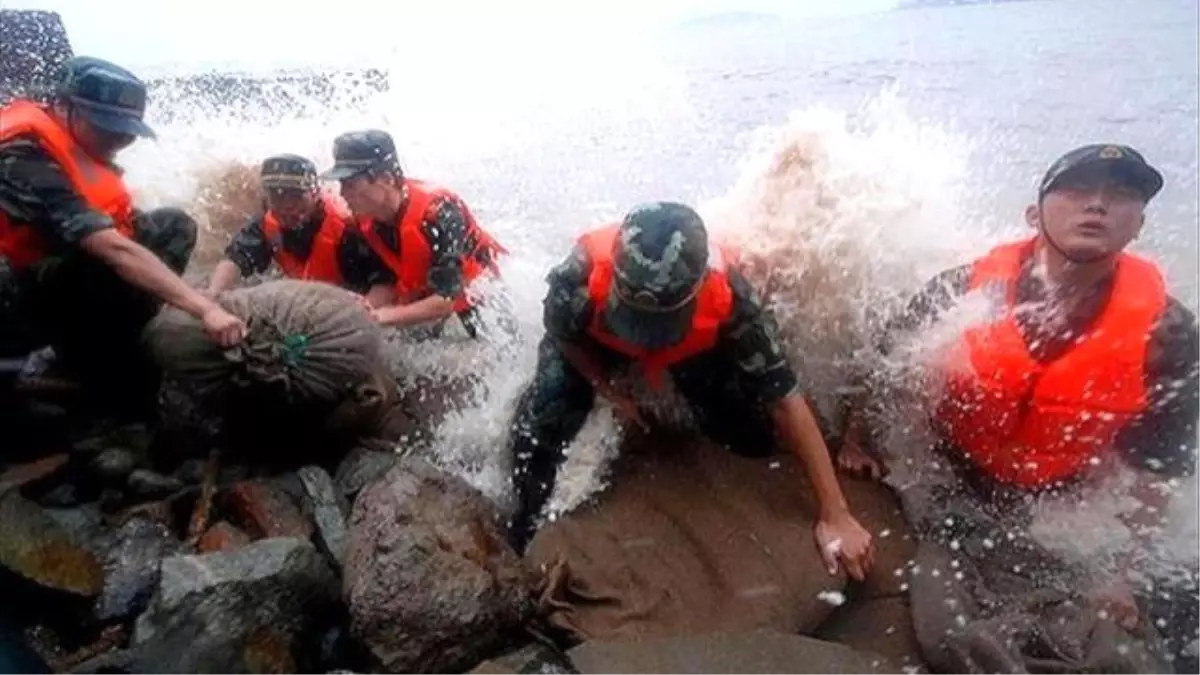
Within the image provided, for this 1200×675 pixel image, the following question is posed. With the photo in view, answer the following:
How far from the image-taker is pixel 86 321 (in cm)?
392

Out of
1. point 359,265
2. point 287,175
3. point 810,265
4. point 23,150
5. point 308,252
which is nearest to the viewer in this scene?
point 23,150

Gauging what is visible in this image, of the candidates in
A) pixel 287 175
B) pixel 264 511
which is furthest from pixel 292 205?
pixel 264 511

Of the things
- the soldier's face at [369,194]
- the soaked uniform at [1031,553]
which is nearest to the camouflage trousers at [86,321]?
the soldier's face at [369,194]

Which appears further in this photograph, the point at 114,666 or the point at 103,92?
the point at 103,92

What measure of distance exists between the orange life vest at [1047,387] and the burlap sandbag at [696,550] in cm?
43

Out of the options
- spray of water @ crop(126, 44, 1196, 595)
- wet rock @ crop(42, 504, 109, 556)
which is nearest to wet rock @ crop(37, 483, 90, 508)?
wet rock @ crop(42, 504, 109, 556)

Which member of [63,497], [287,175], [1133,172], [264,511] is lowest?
[63,497]

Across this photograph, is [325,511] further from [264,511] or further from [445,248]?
[445,248]

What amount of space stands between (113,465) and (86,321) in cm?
66

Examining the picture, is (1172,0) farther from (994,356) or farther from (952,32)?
(994,356)

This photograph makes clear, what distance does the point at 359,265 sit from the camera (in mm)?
5082

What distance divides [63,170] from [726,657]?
2.91 metres

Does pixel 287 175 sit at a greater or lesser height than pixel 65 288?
greater

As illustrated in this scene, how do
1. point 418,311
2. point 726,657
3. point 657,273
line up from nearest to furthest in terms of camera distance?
point 726,657 → point 657,273 → point 418,311
